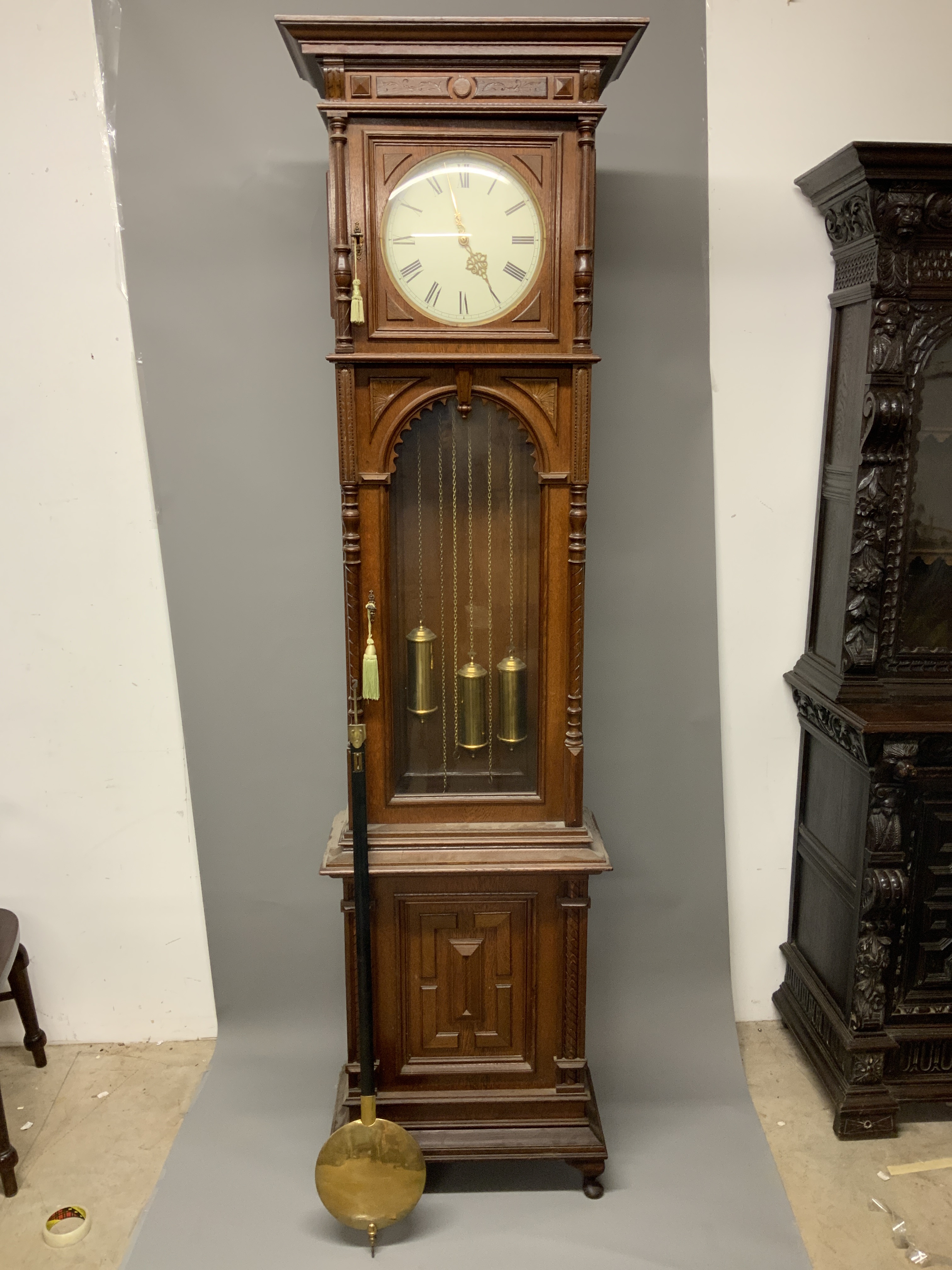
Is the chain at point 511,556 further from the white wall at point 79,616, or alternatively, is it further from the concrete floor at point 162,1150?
the concrete floor at point 162,1150

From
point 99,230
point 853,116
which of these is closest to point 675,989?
point 853,116

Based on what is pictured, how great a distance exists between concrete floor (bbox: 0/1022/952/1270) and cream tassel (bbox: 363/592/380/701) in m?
1.10

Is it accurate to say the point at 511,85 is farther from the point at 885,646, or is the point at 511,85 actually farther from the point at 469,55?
the point at 885,646

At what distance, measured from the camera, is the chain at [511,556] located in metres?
1.61

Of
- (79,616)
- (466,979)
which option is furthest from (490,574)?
(79,616)

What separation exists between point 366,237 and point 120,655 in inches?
41.7

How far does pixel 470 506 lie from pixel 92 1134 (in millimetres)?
1519

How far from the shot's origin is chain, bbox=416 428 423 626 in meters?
1.60

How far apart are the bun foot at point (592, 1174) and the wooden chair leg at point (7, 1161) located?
3.46ft

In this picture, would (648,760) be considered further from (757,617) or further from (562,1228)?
(562,1228)

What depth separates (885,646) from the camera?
6.00ft

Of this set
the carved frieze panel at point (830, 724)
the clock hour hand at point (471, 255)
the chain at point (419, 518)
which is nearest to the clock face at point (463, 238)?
the clock hour hand at point (471, 255)

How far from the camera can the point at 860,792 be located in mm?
1837

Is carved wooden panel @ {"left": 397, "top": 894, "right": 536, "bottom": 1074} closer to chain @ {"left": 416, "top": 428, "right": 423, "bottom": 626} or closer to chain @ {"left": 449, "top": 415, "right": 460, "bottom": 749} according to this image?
chain @ {"left": 449, "top": 415, "right": 460, "bottom": 749}
